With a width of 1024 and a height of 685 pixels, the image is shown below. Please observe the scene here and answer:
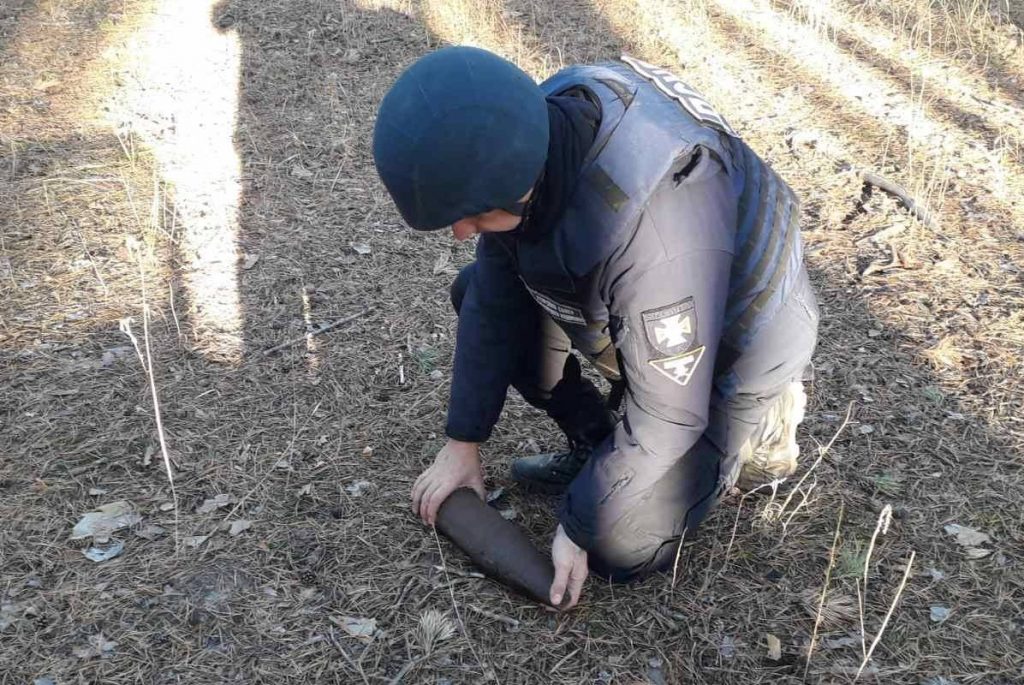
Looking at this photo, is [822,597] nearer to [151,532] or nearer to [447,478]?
[447,478]

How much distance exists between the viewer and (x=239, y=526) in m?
2.77

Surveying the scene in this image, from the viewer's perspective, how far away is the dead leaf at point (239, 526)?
9.04ft

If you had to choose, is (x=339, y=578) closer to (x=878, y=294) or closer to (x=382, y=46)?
(x=878, y=294)

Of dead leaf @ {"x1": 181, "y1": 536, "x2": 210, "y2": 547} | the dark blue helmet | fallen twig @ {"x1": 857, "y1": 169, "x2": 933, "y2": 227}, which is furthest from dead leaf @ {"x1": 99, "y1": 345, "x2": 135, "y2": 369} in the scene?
fallen twig @ {"x1": 857, "y1": 169, "x2": 933, "y2": 227}

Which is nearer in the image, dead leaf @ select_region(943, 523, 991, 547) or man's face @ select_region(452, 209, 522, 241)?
man's face @ select_region(452, 209, 522, 241)

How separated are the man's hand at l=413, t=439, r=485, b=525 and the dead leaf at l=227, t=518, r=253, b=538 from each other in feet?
1.74

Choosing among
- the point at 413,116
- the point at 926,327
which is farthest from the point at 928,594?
the point at 413,116

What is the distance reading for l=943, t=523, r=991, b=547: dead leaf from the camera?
276 centimetres

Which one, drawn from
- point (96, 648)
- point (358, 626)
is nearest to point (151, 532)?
point (96, 648)

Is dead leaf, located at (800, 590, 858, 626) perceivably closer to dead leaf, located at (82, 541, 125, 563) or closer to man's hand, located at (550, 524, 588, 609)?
man's hand, located at (550, 524, 588, 609)

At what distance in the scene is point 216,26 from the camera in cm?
653

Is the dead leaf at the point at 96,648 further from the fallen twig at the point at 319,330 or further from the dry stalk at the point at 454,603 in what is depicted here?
the fallen twig at the point at 319,330

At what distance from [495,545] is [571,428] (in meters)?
0.49

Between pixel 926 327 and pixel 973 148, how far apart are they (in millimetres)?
1801
